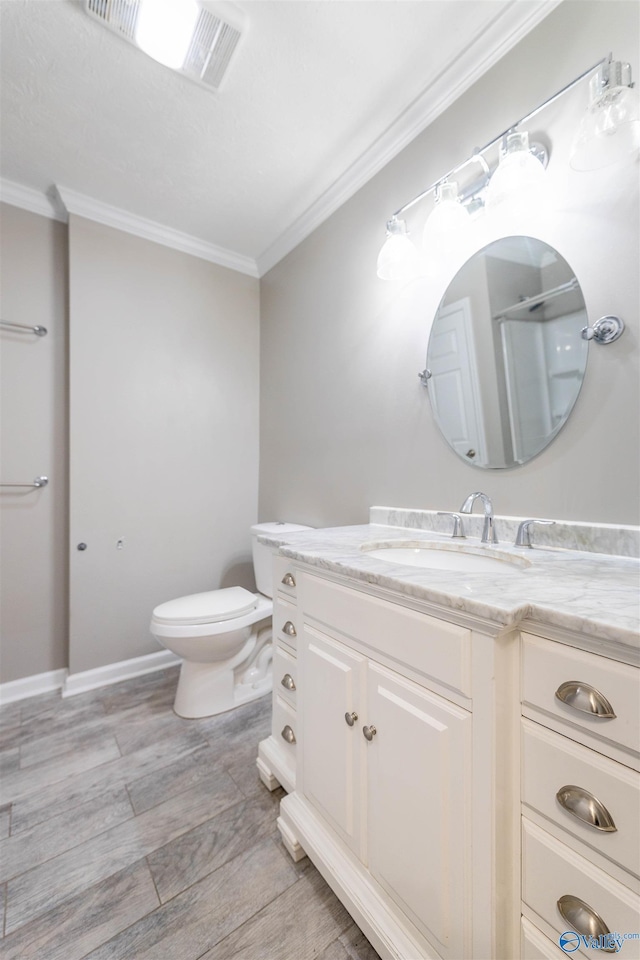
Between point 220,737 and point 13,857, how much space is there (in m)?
0.66

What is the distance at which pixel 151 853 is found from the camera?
1.08 m

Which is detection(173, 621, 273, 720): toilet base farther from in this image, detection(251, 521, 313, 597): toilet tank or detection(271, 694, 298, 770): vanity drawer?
detection(271, 694, 298, 770): vanity drawer

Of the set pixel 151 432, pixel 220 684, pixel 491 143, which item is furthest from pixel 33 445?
pixel 491 143

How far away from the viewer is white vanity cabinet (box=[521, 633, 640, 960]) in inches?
19.6

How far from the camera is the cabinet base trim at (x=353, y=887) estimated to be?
29.8 inches

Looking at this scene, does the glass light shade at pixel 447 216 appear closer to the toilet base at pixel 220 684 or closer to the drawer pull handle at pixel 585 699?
the drawer pull handle at pixel 585 699

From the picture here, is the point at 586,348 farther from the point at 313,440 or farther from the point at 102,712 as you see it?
the point at 102,712

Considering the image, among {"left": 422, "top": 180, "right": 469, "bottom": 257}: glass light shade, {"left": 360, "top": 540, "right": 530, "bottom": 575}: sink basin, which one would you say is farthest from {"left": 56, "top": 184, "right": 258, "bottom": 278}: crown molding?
{"left": 360, "top": 540, "right": 530, "bottom": 575}: sink basin

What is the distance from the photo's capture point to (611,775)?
1.68 feet

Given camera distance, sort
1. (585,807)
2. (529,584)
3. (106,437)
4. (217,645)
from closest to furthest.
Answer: (585,807)
(529,584)
(217,645)
(106,437)

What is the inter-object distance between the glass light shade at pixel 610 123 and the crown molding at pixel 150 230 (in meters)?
2.00

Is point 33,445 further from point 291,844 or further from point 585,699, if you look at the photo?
point 585,699

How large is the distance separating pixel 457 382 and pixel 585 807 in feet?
3.69

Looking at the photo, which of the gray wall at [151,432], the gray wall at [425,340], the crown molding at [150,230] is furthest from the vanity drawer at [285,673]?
the crown molding at [150,230]
